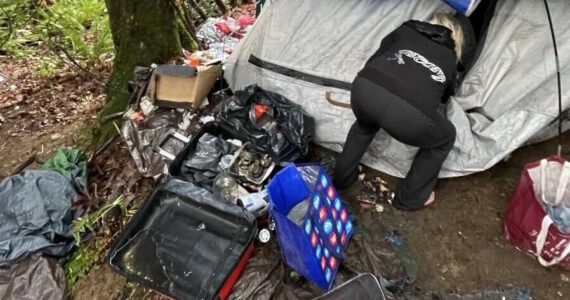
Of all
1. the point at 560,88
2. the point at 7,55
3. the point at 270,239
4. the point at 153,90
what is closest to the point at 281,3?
the point at 153,90

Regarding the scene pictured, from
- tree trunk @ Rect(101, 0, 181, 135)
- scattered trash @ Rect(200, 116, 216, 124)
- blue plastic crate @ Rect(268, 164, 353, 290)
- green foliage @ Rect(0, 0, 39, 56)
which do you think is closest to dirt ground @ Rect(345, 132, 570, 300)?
blue plastic crate @ Rect(268, 164, 353, 290)

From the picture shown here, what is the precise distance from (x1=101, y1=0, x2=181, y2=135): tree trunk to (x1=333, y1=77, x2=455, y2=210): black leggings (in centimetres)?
215

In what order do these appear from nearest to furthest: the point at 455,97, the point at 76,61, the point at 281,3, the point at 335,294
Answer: the point at 335,294 → the point at 455,97 → the point at 281,3 → the point at 76,61

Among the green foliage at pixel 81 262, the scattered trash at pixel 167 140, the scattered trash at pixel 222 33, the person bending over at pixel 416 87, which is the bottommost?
the green foliage at pixel 81 262

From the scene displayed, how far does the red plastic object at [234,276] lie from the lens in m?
2.31

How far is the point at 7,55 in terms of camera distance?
5.61 metres

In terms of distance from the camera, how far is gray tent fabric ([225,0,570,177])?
256 cm

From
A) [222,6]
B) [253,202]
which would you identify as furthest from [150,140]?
[222,6]

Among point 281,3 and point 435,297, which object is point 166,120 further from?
point 435,297

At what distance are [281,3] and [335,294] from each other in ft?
6.90

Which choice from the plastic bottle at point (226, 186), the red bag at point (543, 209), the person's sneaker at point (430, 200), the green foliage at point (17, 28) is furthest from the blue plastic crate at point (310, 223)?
the green foliage at point (17, 28)

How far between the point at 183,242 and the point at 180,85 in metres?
1.38

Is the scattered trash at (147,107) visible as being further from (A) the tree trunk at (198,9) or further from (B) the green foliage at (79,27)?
(A) the tree trunk at (198,9)

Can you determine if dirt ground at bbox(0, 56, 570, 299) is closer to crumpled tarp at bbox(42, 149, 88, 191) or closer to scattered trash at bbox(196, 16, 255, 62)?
crumpled tarp at bbox(42, 149, 88, 191)
